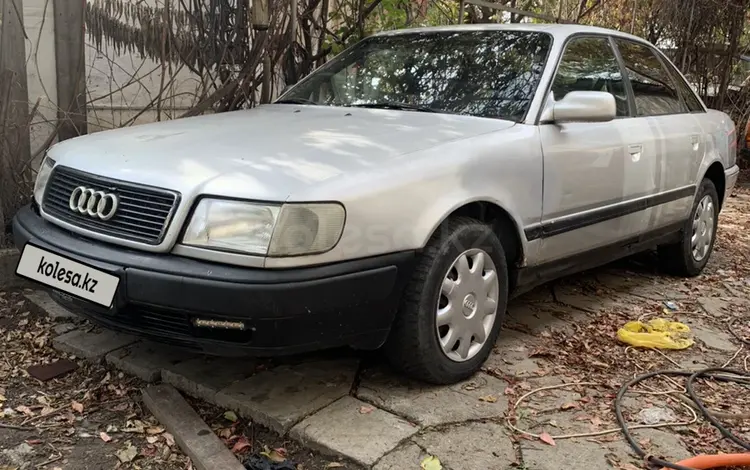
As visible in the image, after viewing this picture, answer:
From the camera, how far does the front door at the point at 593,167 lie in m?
3.27

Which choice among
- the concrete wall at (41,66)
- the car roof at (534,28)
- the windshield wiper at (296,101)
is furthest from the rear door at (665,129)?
the concrete wall at (41,66)

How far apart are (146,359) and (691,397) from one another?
2365mm

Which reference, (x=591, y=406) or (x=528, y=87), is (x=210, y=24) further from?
(x=591, y=406)

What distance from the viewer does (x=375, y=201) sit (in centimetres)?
243

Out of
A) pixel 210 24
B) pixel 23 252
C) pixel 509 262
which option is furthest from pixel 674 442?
pixel 210 24

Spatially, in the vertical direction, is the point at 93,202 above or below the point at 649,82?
below

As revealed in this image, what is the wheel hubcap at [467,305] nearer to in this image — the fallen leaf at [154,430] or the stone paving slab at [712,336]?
the fallen leaf at [154,430]

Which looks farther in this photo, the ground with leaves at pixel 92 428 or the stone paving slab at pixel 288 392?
the stone paving slab at pixel 288 392

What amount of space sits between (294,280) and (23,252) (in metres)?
1.22

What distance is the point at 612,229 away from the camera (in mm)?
3754

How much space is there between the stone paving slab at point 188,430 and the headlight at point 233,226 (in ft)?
2.36

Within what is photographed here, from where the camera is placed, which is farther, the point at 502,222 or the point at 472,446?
the point at 502,222

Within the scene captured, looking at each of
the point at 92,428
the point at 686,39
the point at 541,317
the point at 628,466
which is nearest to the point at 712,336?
the point at 541,317

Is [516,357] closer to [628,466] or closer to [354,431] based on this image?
[628,466]
